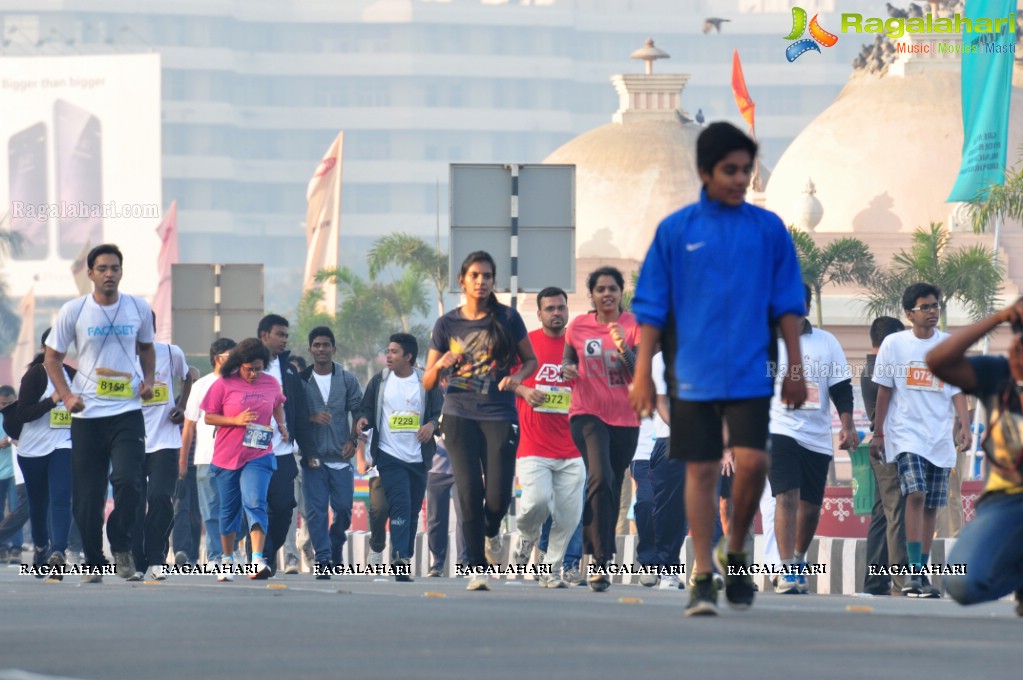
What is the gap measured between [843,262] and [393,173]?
11216cm

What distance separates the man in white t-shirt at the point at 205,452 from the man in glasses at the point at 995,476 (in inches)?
285

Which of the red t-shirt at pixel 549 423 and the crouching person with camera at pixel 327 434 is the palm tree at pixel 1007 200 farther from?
the red t-shirt at pixel 549 423

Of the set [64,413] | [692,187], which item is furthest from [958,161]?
[64,413]

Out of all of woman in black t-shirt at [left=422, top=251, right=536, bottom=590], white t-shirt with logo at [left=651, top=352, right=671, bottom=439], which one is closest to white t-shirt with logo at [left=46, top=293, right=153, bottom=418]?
woman in black t-shirt at [left=422, top=251, right=536, bottom=590]

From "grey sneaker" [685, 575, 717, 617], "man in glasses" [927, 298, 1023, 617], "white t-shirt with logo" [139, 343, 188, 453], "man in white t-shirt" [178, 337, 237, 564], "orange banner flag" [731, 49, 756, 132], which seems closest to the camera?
"man in glasses" [927, 298, 1023, 617]

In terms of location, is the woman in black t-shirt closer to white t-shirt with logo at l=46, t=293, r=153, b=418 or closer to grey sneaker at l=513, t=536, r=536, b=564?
grey sneaker at l=513, t=536, r=536, b=564

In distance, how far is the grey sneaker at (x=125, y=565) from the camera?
11.9 metres

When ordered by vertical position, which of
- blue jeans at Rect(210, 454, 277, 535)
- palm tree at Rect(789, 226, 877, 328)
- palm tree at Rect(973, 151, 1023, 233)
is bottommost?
blue jeans at Rect(210, 454, 277, 535)

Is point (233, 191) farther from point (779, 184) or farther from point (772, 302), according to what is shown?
point (772, 302)

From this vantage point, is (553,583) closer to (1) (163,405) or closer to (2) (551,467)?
(2) (551,467)

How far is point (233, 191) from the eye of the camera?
15625 centimetres

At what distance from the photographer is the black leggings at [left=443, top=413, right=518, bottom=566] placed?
11.1 meters

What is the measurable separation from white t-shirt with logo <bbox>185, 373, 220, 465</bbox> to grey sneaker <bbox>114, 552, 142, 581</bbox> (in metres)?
2.93
